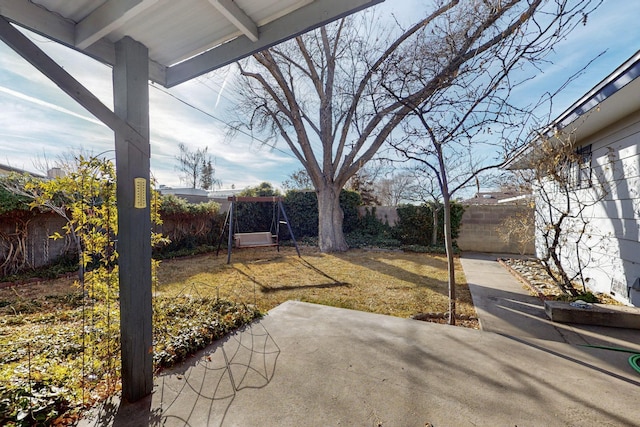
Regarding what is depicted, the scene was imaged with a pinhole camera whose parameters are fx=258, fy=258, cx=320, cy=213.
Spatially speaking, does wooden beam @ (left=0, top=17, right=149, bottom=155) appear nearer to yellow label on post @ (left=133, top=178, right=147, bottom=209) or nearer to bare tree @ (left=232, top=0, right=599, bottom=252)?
yellow label on post @ (left=133, top=178, right=147, bottom=209)

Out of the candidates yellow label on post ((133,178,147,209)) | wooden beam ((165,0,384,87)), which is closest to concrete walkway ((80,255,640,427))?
yellow label on post ((133,178,147,209))

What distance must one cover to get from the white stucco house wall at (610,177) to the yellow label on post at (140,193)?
3.31 metres

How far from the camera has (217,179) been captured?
2192 centimetres

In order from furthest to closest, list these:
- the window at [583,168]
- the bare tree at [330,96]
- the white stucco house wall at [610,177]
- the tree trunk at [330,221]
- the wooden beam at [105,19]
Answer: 1. the tree trunk at [330,221]
2. the bare tree at [330,96]
3. the window at [583,168]
4. the white stucco house wall at [610,177]
5. the wooden beam at [105,19]

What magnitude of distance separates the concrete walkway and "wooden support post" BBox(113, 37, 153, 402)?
28 centimetres

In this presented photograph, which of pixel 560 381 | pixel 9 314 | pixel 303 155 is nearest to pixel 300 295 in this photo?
pixel 560 381

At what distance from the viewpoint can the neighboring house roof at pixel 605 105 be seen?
241cm

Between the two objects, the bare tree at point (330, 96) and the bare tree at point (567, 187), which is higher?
the bare tree at point (330, 96)

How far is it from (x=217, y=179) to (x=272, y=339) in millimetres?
21621

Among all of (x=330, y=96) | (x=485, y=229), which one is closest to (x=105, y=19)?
(x=330, y=96)

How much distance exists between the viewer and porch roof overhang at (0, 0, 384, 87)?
141 cm

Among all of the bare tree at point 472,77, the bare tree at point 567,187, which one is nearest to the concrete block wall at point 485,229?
the bare tree at point 567,187

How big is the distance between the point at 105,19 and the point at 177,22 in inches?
14.4

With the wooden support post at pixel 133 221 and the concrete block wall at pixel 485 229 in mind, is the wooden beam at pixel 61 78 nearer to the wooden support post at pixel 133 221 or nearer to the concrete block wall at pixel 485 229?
the wooden support post at pixel 133 221
